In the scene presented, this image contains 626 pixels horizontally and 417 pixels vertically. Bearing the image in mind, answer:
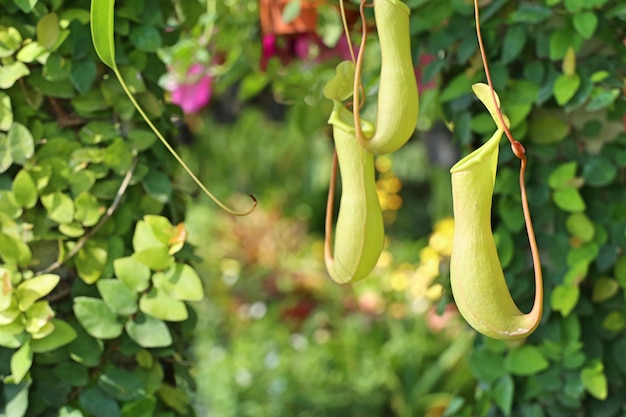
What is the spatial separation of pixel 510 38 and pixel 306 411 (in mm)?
1359

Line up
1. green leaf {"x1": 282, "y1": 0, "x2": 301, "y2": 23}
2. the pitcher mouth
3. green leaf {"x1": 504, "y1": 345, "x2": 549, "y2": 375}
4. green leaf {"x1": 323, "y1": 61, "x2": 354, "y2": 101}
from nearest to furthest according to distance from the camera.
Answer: the pitcher mouth
green leaf {"x1": 323, "y1": 61, "x2": 354, "y2": 101}
green leaf {"x1": 504, "y1": 345, "x2": 549, "y2": 375}
green leaf {"x1": 282, "y1": 0, "x2": 301, "y2": 23}

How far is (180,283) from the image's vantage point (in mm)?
792

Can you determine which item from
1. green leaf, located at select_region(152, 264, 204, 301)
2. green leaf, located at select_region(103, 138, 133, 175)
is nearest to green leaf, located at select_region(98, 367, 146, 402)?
green leaf, located at select_region(152, 264, 204, 301)

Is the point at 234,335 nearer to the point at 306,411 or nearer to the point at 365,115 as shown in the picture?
the point at 306,411

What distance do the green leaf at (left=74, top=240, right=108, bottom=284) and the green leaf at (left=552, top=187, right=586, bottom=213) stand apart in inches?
20.2

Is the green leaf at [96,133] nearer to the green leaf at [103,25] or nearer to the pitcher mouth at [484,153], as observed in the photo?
the green leaf at [103,25]

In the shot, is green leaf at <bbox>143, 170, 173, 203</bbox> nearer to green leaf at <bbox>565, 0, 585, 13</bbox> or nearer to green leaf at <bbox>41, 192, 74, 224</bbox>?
green leaf at <bbox>41, 192, 74, 224</bbox>

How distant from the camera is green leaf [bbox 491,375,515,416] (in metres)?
0.96

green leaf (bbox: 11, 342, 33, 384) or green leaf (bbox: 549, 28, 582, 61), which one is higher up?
green leaf (bbox: 549, 28, 582, 61)

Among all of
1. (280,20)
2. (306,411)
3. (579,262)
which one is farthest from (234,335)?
(579,262)

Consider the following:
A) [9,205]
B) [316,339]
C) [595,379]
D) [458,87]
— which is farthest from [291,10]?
[316,339]

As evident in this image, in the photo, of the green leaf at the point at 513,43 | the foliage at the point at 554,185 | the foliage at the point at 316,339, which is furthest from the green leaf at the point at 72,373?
the foliage at the point at 316,339

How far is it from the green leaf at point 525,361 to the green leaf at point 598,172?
215 mm

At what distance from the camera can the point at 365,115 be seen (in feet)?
3.88
